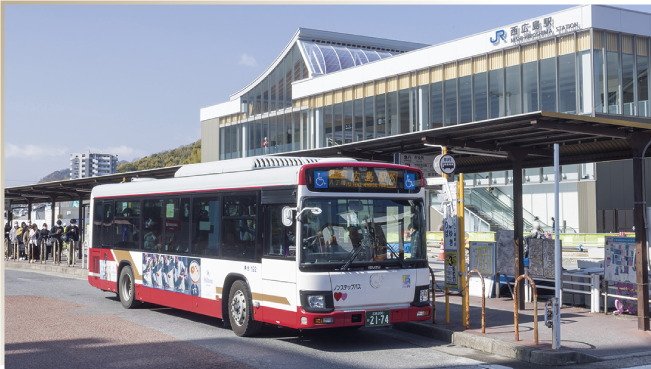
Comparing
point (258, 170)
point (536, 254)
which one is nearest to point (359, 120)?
point (536, 254)

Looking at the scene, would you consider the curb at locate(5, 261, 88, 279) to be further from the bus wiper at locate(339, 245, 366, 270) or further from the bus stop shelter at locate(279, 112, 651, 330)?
the bus wiper at locate(339, 245, 366, 270)

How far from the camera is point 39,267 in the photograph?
30891 millimetres

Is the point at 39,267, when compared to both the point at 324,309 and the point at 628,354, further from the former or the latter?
the point at 628,354

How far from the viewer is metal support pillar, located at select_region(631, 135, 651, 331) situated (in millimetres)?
12477

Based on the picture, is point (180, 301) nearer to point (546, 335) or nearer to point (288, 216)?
point (288, 216)

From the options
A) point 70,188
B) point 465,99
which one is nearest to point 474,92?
point 465,99

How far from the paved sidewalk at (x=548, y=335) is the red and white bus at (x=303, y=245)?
1.02 m

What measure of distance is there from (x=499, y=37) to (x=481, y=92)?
11.1ft

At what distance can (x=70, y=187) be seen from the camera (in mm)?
29969

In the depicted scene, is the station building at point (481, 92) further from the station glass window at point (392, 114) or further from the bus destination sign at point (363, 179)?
the bus destination sign at point (363, 179)

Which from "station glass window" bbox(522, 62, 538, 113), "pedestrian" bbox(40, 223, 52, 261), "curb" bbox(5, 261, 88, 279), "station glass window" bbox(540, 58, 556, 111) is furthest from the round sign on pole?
"station glass window" bbox(522, 62, 538, 113)

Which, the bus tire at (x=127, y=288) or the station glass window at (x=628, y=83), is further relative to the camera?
the station glass window at (x=628, y=83)

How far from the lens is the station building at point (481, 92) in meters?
40.2

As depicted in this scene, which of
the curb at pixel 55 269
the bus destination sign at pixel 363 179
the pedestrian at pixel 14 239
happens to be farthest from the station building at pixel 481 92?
Answer: the bus destination sign at pixel 363 179
